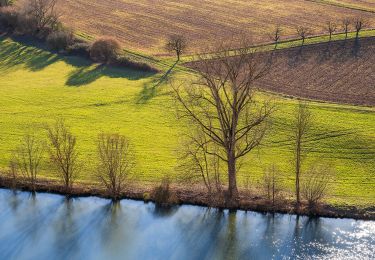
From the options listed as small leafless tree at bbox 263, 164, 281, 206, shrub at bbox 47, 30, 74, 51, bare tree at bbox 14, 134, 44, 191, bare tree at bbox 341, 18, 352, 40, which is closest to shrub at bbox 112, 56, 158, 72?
shrub at bbox 47, 30, 74, 51

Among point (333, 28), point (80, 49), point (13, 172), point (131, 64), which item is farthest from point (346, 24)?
point (13, 172)

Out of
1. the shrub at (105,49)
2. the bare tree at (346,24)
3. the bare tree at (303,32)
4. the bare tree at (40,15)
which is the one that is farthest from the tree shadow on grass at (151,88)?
the bare tree at (346,24)

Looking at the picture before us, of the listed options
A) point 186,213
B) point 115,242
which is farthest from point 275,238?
point 115,242

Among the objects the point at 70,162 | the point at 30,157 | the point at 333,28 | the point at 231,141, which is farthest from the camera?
the point at 333,28

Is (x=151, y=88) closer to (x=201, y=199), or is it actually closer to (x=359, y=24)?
(x=201, y=199)

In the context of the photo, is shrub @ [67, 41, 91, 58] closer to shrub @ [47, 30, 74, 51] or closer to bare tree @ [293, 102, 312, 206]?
shrub @ [47, 30, 74, 51]

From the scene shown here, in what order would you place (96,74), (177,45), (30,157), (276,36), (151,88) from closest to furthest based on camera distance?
(30,157)
(151,88)
(96,74)
(177,45)
(276,36)
